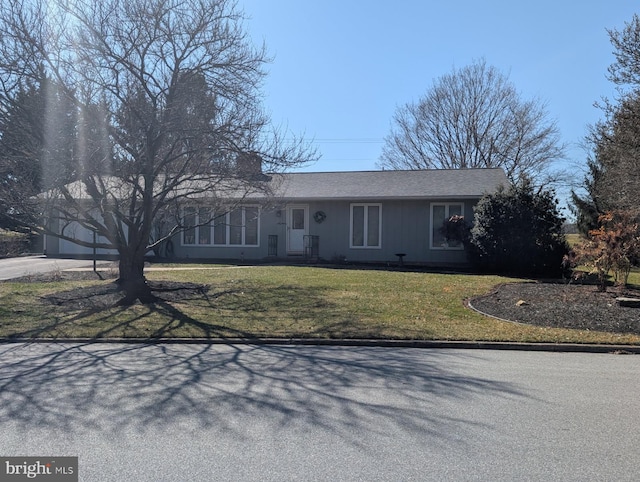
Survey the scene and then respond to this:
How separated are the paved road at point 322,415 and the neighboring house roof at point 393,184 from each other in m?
13.1

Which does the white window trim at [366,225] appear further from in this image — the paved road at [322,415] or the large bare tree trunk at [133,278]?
the paved road at [322,415]

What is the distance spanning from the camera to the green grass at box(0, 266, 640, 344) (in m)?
8.59

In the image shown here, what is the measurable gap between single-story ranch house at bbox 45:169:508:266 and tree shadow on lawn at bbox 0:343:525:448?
12730mm

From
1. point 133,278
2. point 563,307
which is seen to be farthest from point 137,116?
point 563,307

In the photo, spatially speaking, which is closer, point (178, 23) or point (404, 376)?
point (404, 376)

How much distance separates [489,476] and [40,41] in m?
11.9

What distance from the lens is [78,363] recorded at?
683 cm

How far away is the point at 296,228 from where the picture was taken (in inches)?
870

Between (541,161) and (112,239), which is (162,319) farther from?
(541,161)

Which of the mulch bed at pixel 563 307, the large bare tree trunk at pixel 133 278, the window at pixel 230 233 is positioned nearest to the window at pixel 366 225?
the window at pixel 230 233

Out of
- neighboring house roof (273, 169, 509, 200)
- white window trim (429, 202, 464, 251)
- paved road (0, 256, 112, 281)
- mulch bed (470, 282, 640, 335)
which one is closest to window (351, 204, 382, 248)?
neighboring house roof (273, 169, 509, 200)

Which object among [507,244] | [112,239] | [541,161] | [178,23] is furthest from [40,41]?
[541,161]

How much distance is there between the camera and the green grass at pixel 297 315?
338 inches

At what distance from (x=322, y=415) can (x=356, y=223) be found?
1686 centimetres
